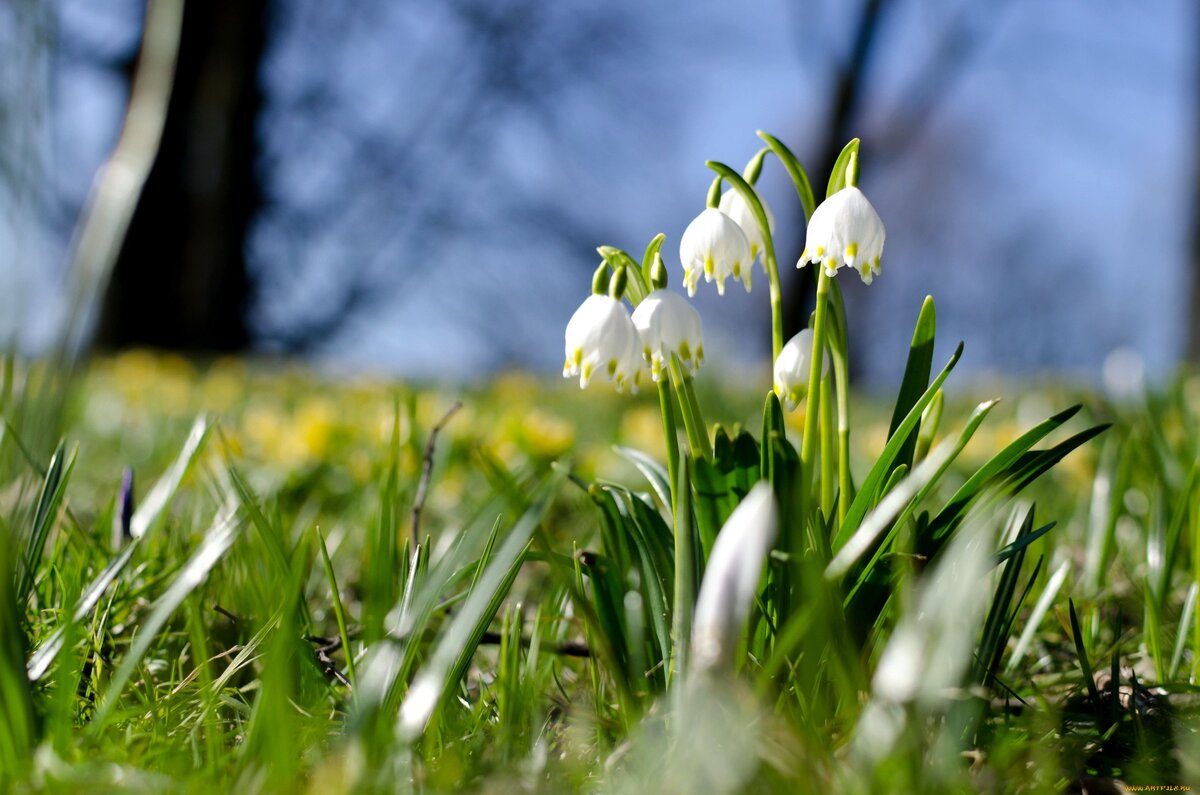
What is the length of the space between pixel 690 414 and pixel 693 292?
0.48 ft

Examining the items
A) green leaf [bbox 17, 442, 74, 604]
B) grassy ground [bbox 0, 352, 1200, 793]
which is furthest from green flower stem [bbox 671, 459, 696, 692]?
green leaf [bbox 17, 442, 74, 604]

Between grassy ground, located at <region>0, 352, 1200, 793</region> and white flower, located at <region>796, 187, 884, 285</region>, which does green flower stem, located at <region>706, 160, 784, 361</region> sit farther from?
grassy ground, located at <region>0, 352, 1200, 793</region>

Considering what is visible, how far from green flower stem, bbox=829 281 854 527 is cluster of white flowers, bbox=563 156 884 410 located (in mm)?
74

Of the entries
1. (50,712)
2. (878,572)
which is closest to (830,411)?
(878,572)

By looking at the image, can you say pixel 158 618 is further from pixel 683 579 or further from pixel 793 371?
pixel 793 371

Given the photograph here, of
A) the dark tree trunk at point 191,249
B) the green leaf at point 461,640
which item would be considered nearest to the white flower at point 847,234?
the green leaf at point 461,640

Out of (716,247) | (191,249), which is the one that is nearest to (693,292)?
(716,247)

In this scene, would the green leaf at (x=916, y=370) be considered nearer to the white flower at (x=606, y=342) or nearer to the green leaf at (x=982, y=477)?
the green leaf at (x=982, y=477)

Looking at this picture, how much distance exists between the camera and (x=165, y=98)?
86 centimetres

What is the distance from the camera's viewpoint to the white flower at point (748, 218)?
112 cm

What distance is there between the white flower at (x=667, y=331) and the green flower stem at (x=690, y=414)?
67 millimetres

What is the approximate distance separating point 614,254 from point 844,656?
480 mm

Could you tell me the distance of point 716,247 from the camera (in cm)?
105

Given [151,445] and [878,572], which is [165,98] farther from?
[151,445]
